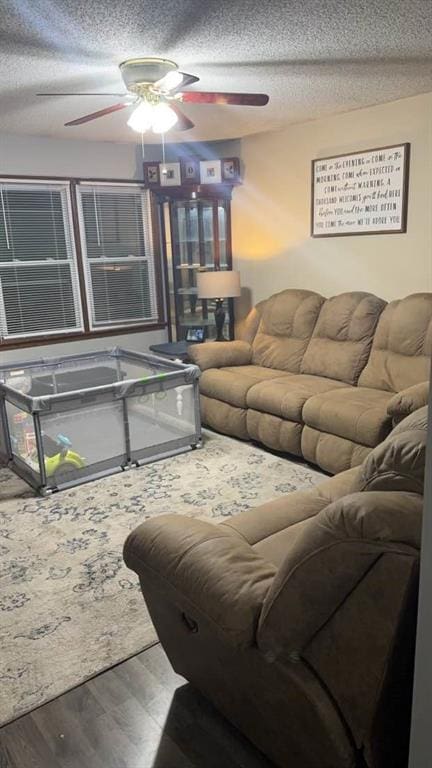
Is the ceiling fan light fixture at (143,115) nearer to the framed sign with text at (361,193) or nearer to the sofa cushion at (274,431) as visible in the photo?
the framed sign with text at (361,193)

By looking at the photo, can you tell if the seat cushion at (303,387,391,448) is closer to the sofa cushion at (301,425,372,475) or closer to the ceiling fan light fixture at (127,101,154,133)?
the sofa cushion at (301,425,372,475)

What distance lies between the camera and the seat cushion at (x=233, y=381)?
4.22 m

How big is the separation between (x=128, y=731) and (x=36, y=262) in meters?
4.25

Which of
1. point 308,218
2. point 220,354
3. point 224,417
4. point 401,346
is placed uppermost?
point 308,218

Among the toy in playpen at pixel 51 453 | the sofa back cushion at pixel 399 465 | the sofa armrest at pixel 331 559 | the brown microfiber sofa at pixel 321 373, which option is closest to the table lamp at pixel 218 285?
the brown microfiber sofa at pixel 321 373

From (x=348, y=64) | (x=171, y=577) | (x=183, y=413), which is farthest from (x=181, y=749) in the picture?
(x=348, y=64)

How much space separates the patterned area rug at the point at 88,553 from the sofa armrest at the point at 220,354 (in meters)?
0.66

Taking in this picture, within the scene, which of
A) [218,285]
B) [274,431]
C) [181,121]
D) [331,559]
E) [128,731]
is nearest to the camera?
Answer: [331,559]

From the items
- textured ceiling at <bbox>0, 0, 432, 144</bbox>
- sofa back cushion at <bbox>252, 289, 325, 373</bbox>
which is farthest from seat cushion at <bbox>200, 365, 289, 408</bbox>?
textured ceiling at <bbox>0, 0, 432, 144</bbox>

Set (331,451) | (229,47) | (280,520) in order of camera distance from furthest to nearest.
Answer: (331,451) < (229,47) < (280,520)

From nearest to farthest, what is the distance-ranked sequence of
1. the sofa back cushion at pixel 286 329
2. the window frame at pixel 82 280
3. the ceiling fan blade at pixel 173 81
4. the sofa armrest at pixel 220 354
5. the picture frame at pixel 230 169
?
the ceiling fan blade at pixel 173 81
the sofa back cushion at pixel 286 329
the sofa armrest at pixel 220 354
the window frame at pixel 82 280
the picture frame at pixel 230 169

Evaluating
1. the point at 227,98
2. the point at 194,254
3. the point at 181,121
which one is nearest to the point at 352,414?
the point at 227,98

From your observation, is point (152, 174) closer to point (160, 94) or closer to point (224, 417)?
point (160, 94)

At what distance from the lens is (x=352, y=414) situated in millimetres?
3371
